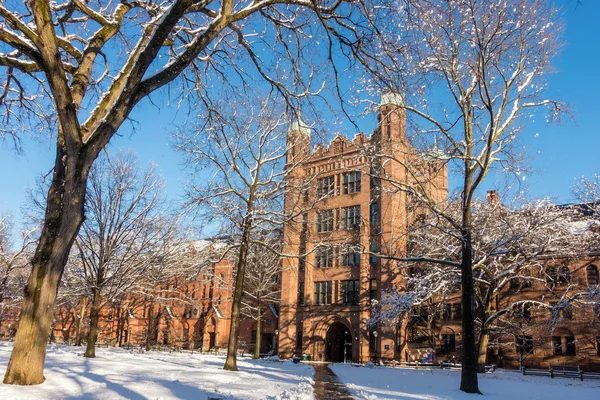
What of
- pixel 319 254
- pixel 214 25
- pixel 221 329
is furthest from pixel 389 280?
pixel 214 25

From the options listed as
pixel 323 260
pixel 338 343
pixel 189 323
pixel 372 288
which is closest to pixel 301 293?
pixel 323 260

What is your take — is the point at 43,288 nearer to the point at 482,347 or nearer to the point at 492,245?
the point at 492,245

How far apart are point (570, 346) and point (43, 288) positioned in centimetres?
3423

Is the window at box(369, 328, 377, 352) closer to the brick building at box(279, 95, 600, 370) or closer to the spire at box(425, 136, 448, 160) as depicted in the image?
the brick building at box(279, 95, 600, 370)

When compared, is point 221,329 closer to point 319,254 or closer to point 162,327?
point 162,327

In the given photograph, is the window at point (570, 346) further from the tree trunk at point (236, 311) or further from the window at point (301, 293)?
the tree trunk at point (236, 311)

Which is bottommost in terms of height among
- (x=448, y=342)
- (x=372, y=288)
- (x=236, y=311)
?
(x=448, y=342)

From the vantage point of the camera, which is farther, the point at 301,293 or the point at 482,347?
the point at 301,293

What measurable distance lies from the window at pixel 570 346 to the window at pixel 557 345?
1.38ft

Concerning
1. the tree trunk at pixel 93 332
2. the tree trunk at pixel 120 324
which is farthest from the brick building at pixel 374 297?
the tree trunk at pixel 120 324

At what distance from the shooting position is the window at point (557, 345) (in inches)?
1189

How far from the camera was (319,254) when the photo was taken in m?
41.6

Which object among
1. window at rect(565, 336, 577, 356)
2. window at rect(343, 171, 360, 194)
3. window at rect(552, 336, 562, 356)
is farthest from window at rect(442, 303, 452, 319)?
window at rect(343, 171, 360, 194)

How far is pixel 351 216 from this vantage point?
4022cm
